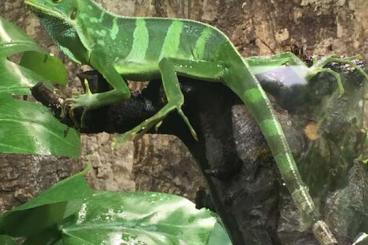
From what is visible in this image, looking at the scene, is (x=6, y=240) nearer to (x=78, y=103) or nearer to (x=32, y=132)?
(x=32, y=132)

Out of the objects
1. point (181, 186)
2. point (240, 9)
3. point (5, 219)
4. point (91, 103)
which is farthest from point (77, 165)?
point (5, 219)

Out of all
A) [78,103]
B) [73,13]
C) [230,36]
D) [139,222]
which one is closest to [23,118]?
[78,103]

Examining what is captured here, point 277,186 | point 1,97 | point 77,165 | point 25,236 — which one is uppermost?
point 1,97

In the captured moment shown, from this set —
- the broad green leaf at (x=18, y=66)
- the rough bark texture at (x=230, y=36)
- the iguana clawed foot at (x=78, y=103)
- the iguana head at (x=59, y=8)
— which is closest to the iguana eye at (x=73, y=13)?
the iguana head at (x=59, y=8)

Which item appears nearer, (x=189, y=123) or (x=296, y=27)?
(x=189, y=123)

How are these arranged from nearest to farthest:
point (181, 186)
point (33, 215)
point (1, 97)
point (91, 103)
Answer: point (33, 215)
point (1, 97)
point (91, 103)
point (181, 186)

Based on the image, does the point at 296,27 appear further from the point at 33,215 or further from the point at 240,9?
the point at 33,215

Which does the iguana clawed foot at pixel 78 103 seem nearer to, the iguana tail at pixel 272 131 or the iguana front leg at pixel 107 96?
the iguana front leg at pixel 107 96
